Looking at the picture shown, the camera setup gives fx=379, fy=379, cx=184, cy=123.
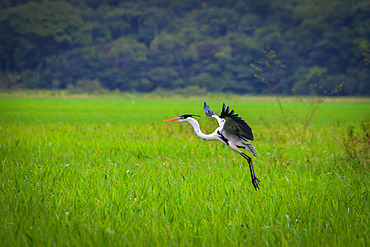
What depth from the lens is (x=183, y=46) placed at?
62.5 m

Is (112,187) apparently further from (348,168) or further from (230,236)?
(348,168)

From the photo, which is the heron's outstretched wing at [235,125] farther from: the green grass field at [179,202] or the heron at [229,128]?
the green grass field at [179,202]

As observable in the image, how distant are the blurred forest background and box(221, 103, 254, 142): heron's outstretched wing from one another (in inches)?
1928

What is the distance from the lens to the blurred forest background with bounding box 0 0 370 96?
5497cm

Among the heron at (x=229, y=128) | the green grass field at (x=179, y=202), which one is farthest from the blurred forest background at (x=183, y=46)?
the heron at (x=229, y=128)

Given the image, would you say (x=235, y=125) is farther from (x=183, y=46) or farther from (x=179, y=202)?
(x=183, y=46)

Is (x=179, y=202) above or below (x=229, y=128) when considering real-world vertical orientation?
below

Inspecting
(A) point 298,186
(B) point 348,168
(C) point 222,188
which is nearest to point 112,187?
(C) point 222,188

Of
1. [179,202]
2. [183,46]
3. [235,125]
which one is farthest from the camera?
[183,46]

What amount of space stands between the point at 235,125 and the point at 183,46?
61.6 meters

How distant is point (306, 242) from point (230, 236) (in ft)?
1.92

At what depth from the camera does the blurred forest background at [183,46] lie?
5497cm

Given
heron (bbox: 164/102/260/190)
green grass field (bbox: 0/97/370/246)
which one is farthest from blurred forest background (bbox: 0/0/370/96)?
heron (bbox: 164/102/260/190)

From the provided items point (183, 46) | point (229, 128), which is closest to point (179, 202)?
point (229, 128)
